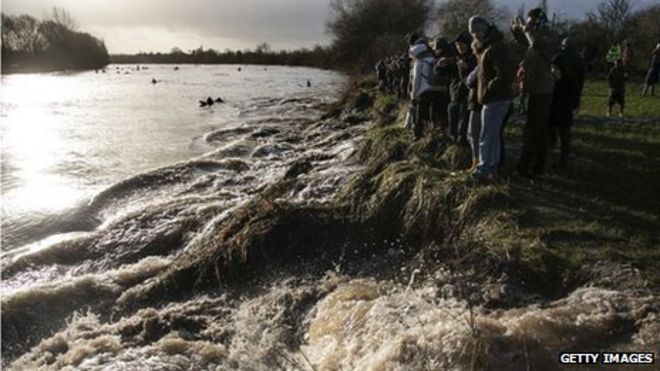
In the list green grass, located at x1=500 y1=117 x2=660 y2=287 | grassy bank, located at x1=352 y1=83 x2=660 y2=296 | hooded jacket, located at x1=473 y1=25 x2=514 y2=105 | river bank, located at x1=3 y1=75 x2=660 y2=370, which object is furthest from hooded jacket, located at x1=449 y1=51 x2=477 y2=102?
green grass, located at x1=500 y1=117 x2=660 y2=287

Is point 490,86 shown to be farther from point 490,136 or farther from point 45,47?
point 45,47

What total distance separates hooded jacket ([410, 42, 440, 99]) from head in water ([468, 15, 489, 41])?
242cm

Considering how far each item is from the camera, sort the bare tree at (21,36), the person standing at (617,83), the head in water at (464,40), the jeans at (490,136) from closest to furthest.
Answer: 1. the jeans at (490,136)
2. the head in water at (464,40)
3. the person standing at (617,83)
4. the bare tree at (21,36)

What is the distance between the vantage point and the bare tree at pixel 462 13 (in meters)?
45.8

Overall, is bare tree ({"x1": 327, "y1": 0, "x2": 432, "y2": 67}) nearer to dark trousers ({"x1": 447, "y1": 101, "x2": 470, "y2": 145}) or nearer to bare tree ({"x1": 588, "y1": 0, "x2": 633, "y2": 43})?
bare tree ({"x1": 588, "y1": 0, "x2": 633, "y2": 43})

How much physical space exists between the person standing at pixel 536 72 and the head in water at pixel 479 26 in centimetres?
61

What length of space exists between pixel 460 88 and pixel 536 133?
1744mm

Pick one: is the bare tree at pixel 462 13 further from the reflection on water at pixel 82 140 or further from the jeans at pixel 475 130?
the jeans at pixel 475 130

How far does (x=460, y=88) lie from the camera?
29.3 ft

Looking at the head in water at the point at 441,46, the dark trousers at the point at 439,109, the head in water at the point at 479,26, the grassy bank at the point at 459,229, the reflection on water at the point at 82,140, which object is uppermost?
the head in water at the point at 479,26

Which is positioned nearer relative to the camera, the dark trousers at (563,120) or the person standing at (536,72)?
the person standing at (536,72)

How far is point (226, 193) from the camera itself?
1081 centimetres

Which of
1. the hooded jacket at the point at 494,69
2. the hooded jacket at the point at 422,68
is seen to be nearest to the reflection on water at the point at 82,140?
the hooded jacket at the point at 422,68

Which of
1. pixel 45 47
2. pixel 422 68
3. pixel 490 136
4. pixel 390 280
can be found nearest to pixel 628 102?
pixel 422 68
